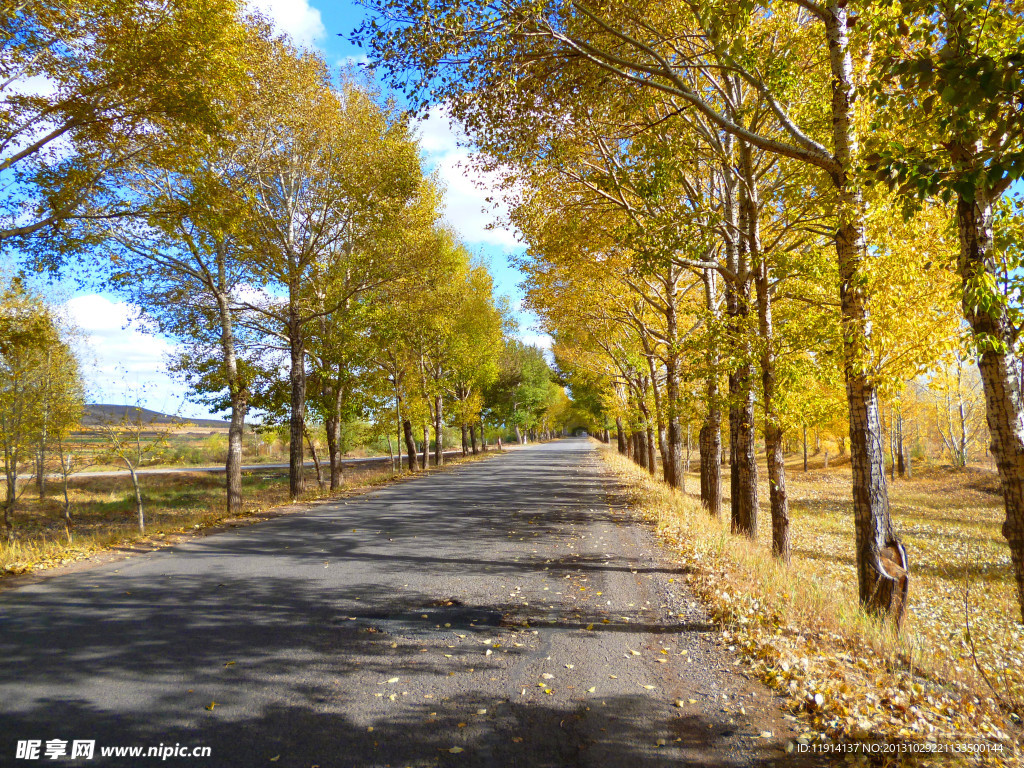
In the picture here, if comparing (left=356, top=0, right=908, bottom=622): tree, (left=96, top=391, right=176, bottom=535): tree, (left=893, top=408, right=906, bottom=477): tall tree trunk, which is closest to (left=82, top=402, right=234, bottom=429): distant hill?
(left=96, top=391, right=176, bottom=535): tree

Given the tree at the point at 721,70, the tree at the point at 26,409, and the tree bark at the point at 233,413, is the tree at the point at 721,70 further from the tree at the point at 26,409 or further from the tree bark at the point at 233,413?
the tree at the point at 26,409

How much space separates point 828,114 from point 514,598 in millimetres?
7794

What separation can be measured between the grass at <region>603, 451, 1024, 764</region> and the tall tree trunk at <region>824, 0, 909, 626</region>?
44 cm

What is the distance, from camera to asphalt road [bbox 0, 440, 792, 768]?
3375 mm

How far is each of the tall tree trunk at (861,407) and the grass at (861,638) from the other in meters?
0.44

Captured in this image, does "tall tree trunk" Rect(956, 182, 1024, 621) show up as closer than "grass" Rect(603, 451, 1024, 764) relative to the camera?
No

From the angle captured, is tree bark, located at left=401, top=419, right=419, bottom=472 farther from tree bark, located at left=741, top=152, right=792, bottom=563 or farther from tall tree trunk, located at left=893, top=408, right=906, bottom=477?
tall tree trunk, located at left=893, top=408, right=906, bottom=477

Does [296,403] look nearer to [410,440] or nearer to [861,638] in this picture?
[410,440]

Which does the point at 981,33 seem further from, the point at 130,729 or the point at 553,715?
the point at 130,729

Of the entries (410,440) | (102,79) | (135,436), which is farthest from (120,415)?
(410,440)

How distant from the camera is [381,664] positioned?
4.40m

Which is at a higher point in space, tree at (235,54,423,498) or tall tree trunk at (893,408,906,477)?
tree at (235,54,423,498)

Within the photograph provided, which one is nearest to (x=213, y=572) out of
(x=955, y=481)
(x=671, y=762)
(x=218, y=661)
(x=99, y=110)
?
(x=218, y=661)

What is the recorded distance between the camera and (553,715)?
3670 mm
